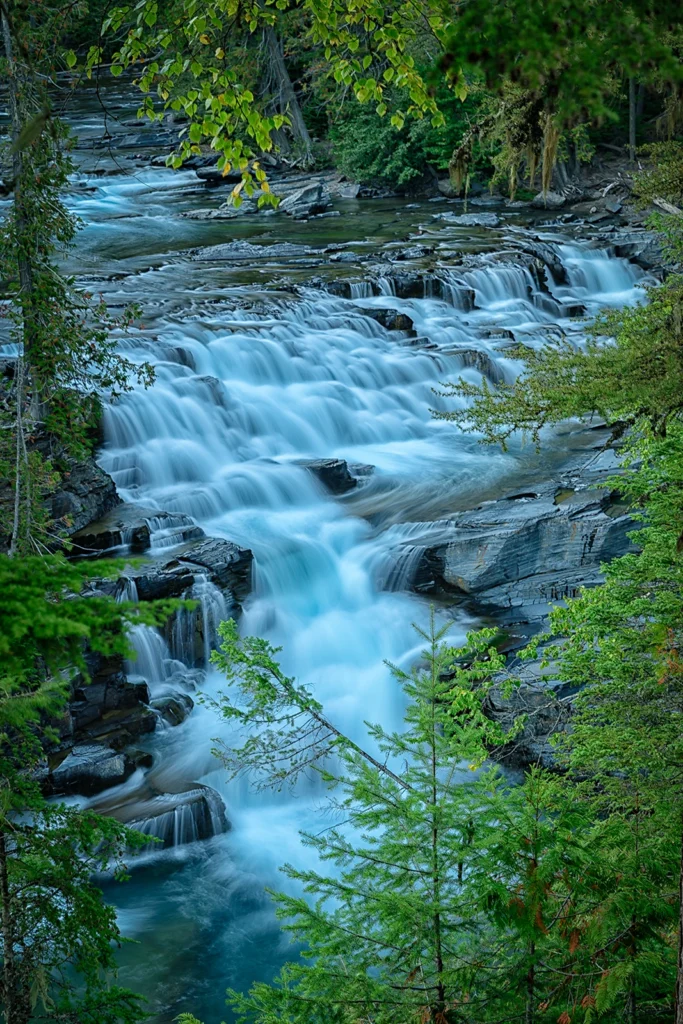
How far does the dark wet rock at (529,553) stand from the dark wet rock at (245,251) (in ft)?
45.8

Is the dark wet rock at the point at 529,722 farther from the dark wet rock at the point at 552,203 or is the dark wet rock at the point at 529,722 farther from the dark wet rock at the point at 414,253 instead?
the dark wet rock at the point at 552,203

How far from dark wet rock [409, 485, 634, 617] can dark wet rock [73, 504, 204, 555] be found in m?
3.11

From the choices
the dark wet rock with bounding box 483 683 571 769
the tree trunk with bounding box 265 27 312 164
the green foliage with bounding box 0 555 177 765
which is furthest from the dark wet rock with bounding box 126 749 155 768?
the tree trunk with bounding box 265 27 312 164

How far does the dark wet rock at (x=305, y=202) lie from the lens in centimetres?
3022

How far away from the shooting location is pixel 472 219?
29.0 metres

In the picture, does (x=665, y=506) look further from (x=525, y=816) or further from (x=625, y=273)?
(x=625, y=273)

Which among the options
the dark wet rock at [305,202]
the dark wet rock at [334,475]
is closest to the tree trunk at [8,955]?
the dark wet rock at [334,475]

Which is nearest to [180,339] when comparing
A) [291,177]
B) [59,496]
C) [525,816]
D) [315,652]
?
[59,496]

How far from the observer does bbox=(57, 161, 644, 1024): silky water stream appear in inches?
344

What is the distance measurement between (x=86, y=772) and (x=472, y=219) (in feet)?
77.5

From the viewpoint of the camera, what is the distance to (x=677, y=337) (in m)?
5.06

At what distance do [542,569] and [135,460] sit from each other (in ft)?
20.9

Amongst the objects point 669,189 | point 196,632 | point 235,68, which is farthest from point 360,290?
point 235,68

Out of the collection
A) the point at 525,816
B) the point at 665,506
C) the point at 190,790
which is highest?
the point at 665,506
